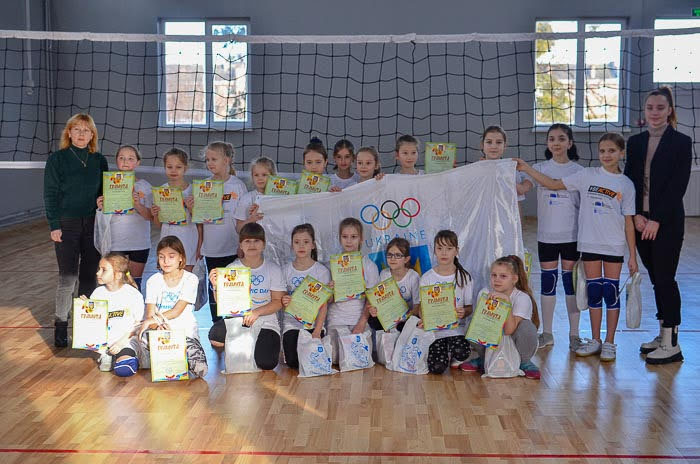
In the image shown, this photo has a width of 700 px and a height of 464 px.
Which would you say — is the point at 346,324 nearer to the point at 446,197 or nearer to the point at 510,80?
the point at 446,197

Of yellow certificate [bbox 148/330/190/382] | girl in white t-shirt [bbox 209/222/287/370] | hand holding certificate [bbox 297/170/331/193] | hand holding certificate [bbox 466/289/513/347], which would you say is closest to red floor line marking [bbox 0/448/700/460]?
yellow certificate [bbox 148/330/190/382]

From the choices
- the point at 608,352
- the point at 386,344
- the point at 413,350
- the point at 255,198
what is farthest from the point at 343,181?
the point at 608,352

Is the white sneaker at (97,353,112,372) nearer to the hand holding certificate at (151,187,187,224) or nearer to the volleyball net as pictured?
the hand holding certificate at (151,187,187,224)

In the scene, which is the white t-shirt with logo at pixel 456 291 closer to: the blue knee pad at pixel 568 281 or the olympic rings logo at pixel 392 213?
the olympic rings logo at pixel 392 213

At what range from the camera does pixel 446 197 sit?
16.3 ft

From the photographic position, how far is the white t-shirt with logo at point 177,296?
464cm

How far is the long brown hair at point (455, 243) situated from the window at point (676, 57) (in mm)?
7965

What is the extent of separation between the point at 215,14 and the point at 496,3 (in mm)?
3874

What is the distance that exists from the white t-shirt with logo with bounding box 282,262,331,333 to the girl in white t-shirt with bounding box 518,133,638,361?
133 centimetres

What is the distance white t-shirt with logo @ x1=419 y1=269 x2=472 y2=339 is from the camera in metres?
4.63

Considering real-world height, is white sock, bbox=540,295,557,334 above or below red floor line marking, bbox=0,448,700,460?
above

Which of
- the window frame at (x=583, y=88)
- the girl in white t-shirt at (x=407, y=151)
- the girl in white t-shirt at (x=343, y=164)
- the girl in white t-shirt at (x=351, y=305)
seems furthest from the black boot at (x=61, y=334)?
the window frame at (x=583, y=88)

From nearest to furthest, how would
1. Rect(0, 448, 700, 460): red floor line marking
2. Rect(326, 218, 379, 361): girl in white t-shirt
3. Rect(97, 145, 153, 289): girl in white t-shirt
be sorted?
Rect(0, 448, 700, 460): red floor line marking
Rect(326, 218, 379, 361): girl in white t-shirt
Rect(97, 145, 153, 289): girl in white t-shirt

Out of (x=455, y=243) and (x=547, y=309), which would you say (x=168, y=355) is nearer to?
(x=455, y=243)
